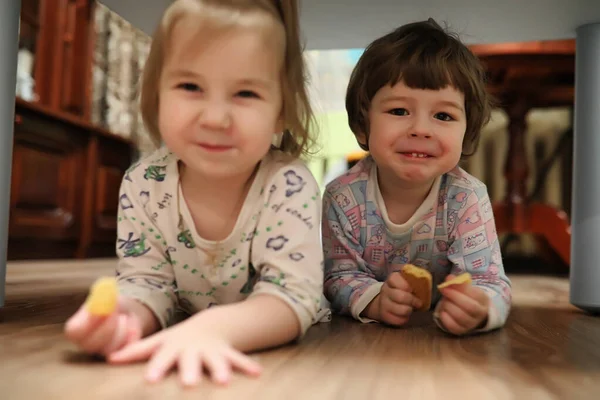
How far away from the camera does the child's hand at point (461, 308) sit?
693 millimetres

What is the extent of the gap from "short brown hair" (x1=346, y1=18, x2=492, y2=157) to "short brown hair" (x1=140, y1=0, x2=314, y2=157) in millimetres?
186

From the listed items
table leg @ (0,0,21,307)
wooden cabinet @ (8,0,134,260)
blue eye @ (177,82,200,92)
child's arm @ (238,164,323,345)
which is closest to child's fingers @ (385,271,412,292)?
child's arm @ (238,164,323,345)

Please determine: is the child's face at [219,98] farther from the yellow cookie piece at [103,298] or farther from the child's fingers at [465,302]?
the child's fingers at [465,302]

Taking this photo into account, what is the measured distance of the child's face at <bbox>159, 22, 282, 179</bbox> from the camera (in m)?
0.59

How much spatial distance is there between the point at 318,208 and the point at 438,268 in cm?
32

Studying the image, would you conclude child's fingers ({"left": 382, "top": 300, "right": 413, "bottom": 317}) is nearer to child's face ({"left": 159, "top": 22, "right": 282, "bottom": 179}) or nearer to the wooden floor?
the wooden floor

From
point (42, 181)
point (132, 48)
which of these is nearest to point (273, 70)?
point (42, 181)

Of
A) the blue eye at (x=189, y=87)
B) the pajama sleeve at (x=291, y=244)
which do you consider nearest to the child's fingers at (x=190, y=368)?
the pajama sleeve at (x=291, y=244)

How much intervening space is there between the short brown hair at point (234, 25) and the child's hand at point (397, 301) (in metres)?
0.22

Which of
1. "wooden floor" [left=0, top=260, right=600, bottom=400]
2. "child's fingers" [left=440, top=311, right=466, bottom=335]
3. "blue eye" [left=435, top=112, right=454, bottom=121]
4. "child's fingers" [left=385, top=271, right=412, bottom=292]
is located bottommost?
"wooden floor" [left=0, top=260, right=600, bottom=400]

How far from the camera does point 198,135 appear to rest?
0.60 meters

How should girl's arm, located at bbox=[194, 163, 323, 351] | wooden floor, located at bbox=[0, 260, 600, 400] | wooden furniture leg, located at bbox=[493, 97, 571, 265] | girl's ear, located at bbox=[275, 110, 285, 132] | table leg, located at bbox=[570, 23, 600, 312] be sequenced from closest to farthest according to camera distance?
1. wooden floor, located at bbox=[0, 260, 600, 400]
2. girl's arm, located at bbox=[194, 163, 323, 351]
3. girl's ear, located at bbox=[275, 110, 285, 132]
4. table leg, located at bbox=[570, 23, 600, 312]
5. wooden furniture leg, located at bbox=[493, 97, 571, 265]

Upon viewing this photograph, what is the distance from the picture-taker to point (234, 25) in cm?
60

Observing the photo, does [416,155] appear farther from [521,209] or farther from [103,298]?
[521,209]
